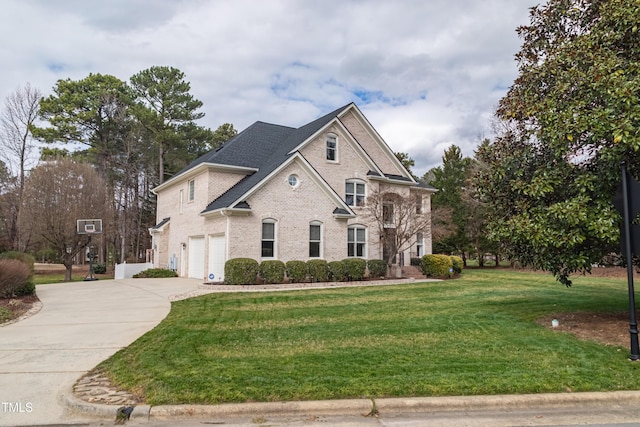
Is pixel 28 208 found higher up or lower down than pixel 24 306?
higher up

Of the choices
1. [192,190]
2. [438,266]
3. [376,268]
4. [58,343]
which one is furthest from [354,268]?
[58,343]

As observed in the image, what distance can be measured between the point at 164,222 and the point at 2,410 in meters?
23.3

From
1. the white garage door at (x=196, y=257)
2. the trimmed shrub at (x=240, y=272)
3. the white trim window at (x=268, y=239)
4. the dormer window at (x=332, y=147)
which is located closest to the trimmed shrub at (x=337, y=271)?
the white trim window at (x=268, y=239)

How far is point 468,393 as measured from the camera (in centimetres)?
483

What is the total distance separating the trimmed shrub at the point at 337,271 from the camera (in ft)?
63.5

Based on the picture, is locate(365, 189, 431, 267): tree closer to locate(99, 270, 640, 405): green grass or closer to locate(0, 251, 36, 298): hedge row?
locate(99, 270, 640, 405): green grass

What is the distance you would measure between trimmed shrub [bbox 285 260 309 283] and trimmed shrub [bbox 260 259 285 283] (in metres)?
0.52

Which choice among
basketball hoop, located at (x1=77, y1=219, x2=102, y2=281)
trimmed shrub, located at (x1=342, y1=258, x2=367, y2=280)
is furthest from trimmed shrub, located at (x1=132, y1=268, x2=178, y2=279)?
trimmed shrub, located at (x1=342, y1=258, x2=367, y2=280)

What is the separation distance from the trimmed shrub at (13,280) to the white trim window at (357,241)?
48.2ft

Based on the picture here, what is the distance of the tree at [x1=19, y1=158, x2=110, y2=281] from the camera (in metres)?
25.3

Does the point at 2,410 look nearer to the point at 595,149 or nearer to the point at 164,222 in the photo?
the point at 595,149

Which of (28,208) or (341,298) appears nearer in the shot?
(341,298)

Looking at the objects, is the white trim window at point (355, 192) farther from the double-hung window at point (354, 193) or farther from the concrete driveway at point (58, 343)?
the concrete driveway at point (58, 343)

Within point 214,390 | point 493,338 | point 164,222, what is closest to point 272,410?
point 214,390
